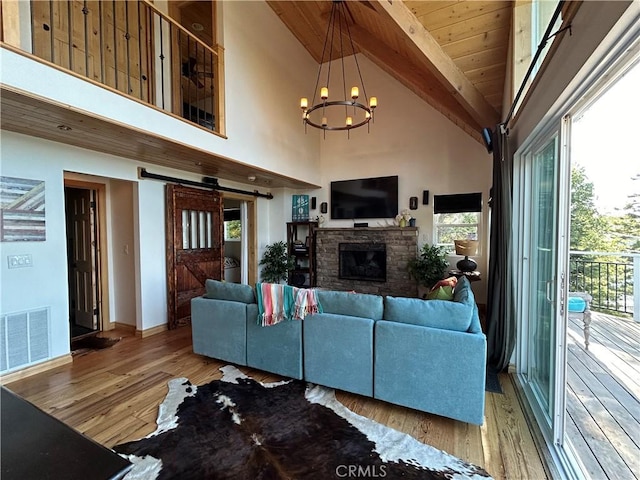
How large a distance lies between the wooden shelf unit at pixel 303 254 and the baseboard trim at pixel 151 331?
2.78 m

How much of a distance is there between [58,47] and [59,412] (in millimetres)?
3662

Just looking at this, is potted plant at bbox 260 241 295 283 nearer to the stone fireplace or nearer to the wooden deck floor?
the stone fireplace

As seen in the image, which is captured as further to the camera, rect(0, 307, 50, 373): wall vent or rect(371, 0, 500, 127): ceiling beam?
rect(0, 307, 50, 373): wall vent

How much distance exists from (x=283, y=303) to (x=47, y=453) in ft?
6.38

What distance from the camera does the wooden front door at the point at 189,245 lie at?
4.34m

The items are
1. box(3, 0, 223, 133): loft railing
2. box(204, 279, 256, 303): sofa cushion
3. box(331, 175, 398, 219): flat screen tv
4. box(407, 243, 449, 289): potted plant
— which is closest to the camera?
box(204, 279, 256, 303): sofa cushion

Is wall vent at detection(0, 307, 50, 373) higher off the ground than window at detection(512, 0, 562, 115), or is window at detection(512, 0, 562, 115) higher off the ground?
window at detection(512, 0, 562, 115)

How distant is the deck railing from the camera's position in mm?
3857

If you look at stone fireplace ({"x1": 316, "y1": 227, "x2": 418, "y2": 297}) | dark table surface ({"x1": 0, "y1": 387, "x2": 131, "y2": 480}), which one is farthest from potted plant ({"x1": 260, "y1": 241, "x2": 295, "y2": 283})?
dark table surface ({"x1": 0, "y1": 387, "x2": 131, "y2": 480})

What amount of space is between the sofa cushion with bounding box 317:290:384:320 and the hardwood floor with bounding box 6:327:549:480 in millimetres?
709

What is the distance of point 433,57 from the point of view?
288cm

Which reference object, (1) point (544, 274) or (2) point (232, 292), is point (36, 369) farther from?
(1) point (544, 274)

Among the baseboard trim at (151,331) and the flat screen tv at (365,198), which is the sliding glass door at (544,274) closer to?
the flat screen tv at (365,198)

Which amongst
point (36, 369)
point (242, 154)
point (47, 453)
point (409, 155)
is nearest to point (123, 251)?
point (36, 369)
